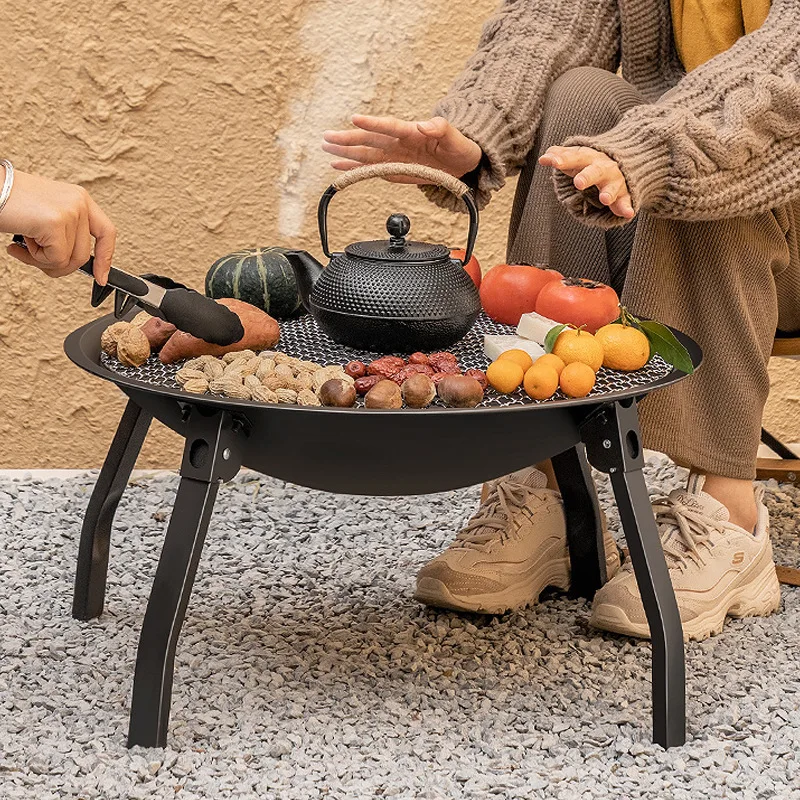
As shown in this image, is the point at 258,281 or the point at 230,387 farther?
the point at 258,281

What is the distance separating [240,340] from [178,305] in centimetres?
15

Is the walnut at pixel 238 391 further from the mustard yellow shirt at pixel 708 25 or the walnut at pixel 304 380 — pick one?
the mustard yellow shirt at pixel 708 25

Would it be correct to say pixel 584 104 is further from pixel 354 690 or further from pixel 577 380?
pixel 354 690

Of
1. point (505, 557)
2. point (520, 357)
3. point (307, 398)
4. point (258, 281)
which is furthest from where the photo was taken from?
point (505, 557)

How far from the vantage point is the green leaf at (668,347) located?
198 cm

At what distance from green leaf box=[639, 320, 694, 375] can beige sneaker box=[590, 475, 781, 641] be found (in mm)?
546

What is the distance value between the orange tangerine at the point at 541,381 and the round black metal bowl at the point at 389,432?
17 mm

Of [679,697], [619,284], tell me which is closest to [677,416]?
[619,284]

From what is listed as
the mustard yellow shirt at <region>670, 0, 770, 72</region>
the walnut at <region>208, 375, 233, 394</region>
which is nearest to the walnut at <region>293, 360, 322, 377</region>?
the walnut at <region>208, 375, 233, 394</region>

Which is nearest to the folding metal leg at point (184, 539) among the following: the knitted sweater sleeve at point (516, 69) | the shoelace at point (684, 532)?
the knitted sweater sleeve at point (516, 69)

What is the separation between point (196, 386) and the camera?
5.90 feet

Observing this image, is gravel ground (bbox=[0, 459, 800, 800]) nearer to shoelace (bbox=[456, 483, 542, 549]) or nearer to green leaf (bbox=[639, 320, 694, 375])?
shoelace (bbox=[456, 483, 542, 549])

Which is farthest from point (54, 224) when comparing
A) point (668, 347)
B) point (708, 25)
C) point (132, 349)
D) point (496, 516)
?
point (708, 25)

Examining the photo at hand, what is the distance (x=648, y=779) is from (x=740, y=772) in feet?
0.55
